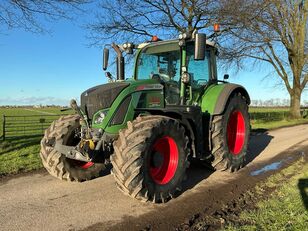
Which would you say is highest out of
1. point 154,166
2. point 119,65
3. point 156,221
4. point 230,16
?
point 230,16

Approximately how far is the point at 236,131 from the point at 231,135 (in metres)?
0.20

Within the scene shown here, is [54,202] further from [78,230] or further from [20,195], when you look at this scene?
[78,230]

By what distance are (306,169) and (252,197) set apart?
243cm

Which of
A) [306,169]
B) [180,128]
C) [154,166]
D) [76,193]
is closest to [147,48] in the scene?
[180,128]

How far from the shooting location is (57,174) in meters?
5.97

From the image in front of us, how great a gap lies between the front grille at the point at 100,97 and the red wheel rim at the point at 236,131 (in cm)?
318

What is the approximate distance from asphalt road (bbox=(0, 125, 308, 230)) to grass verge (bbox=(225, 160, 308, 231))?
2.44ft

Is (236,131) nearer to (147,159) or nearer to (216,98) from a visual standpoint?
(216,98)

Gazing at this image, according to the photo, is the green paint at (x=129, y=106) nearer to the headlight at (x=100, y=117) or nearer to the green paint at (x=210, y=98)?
the headlight at (x=100, y=117)

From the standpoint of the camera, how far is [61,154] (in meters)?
5.87

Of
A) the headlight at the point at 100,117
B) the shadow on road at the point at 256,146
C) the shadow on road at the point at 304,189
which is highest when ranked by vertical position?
the headlight at the point at 100,117

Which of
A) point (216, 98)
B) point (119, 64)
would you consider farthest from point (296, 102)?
point (119, 64)

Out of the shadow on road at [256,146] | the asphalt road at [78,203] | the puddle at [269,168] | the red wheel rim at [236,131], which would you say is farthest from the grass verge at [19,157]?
the shadow on road at [256,146]

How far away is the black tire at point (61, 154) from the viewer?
5.88 m
